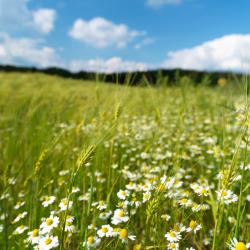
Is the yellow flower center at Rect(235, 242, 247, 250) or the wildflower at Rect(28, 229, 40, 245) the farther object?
the wildflower at Rect(28, 229, 40, 245)

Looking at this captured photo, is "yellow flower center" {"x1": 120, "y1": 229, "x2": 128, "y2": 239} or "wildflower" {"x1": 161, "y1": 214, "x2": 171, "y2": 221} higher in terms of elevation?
"yellow flower center" {"x1": 120, "y1": 229, "x2": 128, "y2": 239}

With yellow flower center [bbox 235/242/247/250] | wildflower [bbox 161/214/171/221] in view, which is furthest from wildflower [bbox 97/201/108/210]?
yellow flower center [bbox 235/242/247/250]

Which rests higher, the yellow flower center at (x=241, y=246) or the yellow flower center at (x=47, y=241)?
the yellow flower center at (x=241, y=246)

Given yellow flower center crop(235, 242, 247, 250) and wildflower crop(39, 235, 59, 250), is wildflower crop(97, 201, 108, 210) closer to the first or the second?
wildflower crop(39, 235, 59, 250)

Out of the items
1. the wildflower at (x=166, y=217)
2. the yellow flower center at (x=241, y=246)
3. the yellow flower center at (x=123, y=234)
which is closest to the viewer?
the yellow flower center at (x=241, y=246)

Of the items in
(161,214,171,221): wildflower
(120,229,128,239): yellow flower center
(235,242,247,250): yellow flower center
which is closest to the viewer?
(235,242,247,250): yellow flower center

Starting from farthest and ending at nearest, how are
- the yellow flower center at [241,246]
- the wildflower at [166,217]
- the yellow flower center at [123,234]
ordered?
the wildflower at [166,217] < the yellow flower center at [123,234] < the yellow flower center at [241,246]

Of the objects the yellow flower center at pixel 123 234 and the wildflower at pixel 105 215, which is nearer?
the yellow flower center at pixel 123 234

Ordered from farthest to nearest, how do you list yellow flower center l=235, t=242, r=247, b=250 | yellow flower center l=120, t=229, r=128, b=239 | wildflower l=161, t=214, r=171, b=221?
1. wildflower l=161, t=214, r=171, b=221
2. yellow flower center l=120, t=229, r=128, b=239
3. yellow flower center l=235, t=242, r=247, b=250

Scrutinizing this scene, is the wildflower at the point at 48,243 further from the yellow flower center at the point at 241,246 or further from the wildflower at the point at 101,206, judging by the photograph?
the yellow flower center at the point at 241,246

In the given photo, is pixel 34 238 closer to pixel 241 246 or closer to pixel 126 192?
pixel 126 192

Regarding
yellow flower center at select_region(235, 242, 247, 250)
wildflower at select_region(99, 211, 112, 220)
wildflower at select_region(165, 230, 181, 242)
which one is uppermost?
yellow flower center at select_region(235, 242, 247, 250)

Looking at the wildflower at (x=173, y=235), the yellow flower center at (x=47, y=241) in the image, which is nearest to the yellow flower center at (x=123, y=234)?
the wildflower at (x=173, y=235)

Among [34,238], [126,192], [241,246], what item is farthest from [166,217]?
[34,238]
